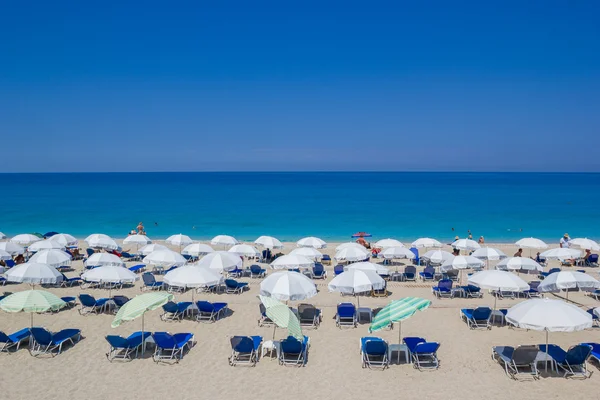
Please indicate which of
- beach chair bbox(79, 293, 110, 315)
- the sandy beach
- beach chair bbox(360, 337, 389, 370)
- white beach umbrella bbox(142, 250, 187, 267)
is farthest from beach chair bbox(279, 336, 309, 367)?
white beach umbrella bbox(142, 250, 187, 267)

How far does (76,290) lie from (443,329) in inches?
455

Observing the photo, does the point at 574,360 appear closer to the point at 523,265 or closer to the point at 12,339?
the point at 523,265

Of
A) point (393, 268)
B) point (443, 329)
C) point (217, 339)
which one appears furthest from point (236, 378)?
point (393, 268)

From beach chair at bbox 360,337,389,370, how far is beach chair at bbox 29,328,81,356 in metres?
6.50

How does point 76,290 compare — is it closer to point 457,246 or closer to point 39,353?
point 39,353

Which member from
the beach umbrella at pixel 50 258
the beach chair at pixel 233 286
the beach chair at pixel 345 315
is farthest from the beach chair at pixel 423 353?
the beach umbrella at pixel 50 258

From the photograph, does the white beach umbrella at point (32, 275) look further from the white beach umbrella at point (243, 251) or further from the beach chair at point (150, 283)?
the white beach umbrella at point (243, 251)

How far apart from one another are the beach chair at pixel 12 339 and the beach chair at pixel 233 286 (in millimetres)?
5820

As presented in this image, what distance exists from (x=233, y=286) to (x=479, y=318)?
7561 mm

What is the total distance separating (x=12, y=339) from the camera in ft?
30.0

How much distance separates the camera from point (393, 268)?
18.8 meters

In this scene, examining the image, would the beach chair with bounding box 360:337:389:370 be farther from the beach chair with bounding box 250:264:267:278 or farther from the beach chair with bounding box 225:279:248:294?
the beach chair with bounding box 250:264:267:278

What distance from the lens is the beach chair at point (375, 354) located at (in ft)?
28.5

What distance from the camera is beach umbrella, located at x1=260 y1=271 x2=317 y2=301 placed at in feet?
32.7
